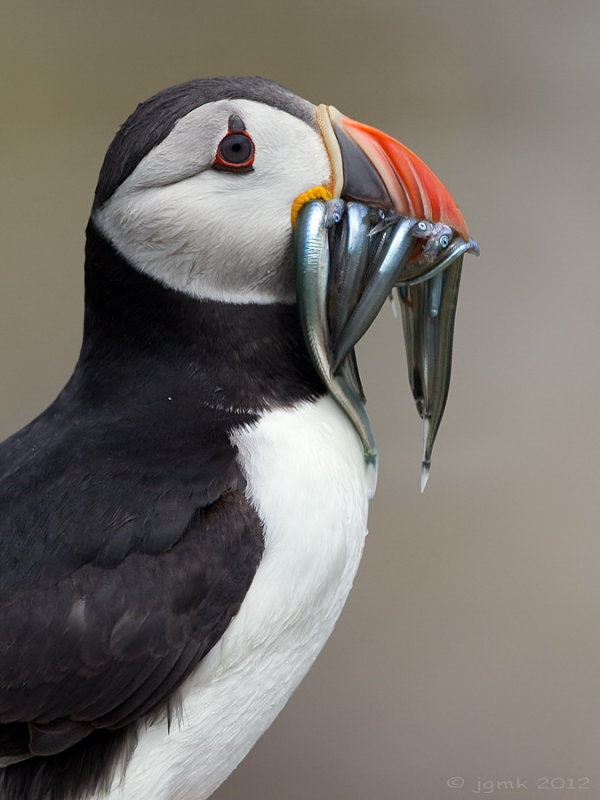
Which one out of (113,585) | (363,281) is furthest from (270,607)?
(363,281)

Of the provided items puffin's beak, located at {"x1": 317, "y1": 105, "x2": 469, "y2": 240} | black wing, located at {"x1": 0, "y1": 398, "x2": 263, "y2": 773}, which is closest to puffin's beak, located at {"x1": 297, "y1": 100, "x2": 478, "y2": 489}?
puffin's beak, located at {"x1": 317, "y1": 105, "x2": 469, "y2": 240}

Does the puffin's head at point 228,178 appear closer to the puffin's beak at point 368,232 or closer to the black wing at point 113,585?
the puffin's beak at point 368,232

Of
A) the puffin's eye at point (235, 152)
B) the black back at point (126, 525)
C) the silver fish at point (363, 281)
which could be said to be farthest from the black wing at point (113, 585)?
the puffin's eye at point (235, 152)

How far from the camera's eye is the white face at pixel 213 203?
40.5 inches

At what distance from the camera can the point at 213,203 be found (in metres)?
1.04

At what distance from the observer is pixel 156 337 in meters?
1.12

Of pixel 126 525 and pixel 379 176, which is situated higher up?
pixel 379 176

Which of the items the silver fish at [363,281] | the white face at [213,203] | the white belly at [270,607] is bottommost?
the white belly at [270,607]

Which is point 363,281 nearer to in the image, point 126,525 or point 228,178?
point 228,178

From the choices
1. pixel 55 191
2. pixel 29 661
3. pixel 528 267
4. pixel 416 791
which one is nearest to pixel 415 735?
pixel 416 791

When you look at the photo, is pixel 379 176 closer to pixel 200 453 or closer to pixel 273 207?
pixel 273 207

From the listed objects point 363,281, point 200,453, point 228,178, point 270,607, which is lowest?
point 270,607

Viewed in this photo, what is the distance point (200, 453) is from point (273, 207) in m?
0.23

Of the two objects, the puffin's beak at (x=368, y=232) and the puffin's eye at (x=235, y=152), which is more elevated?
the puffin's eye at (x=235, y=152)
